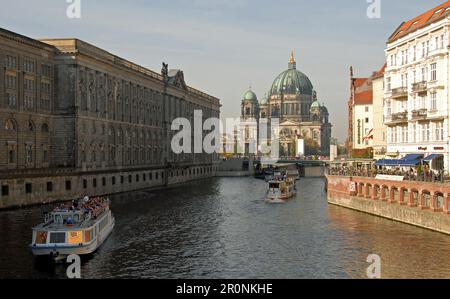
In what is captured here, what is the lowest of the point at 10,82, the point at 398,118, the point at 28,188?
the point at 28,188

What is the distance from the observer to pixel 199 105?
196 metres

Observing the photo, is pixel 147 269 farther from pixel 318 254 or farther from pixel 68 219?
pixel 318 254

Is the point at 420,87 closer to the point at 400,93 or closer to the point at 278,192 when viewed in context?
the point at 400,93

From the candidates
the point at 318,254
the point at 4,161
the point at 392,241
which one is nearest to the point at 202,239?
the point at 318,254

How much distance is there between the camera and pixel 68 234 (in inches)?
2012

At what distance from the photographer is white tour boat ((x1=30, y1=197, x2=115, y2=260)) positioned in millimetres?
49594

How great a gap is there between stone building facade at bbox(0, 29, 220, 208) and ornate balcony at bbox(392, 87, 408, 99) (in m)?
53.1

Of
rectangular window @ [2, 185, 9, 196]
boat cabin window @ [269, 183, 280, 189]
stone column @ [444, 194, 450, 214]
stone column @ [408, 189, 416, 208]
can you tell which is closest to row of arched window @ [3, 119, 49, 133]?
rectangular window @ [2, 185, 9, 196]

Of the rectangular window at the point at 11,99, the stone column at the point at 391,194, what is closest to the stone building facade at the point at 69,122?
the rectangular window at the point at 11,99

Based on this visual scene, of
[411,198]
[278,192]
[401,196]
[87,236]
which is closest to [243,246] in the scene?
[87,236]

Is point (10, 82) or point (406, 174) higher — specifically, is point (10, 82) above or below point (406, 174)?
above

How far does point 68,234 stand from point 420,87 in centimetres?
5147

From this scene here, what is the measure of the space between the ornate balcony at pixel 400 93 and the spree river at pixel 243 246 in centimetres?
1862

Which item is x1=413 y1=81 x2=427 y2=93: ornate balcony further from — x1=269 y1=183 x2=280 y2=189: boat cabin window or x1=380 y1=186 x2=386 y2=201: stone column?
x1=269 y1=183 x2=280 y2=189: boat cabin window
